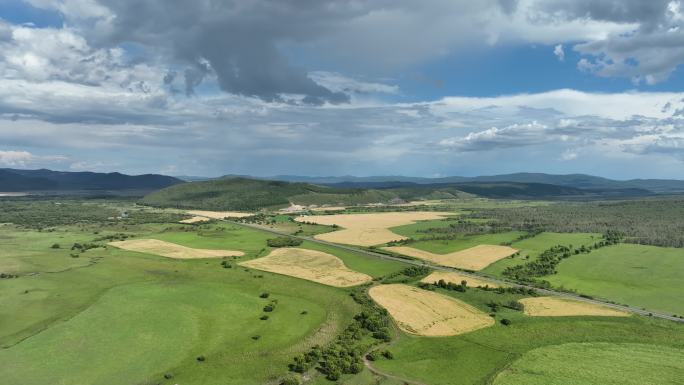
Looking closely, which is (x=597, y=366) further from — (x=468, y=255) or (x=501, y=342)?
(x=468, y=255)

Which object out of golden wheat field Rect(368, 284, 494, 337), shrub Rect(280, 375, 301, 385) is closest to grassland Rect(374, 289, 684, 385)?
golden wheat field Rect(368, 284, 494, 337)

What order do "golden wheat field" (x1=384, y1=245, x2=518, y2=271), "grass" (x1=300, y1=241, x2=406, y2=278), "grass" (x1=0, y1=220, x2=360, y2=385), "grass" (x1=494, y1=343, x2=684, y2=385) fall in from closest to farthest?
"grass" (x1=494, y1=343, x2=684, y2=385) → "grass" (x1=0, y1=220, x2=360, y2=385) → "grass" (x1=300, y1=241, x2=406, y2=278) → "golden wheat field" (x1=384, y1=245, x2=518, y2=271)

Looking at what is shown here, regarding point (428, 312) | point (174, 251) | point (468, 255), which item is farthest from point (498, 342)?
point (174, 251)

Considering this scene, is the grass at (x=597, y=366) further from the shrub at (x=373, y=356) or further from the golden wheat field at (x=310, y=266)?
the golden wheat field at (x=310, y=266)

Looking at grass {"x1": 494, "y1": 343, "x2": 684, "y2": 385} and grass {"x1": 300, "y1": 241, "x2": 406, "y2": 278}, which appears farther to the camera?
grass {"x1": 300, "y1": 241, "x2": 406, "y2": 278}

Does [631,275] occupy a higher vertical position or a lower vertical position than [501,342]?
higher

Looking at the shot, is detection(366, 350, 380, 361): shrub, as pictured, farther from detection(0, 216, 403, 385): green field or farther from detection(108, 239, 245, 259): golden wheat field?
detection(108, 239, 245, 259): golden wheat field
